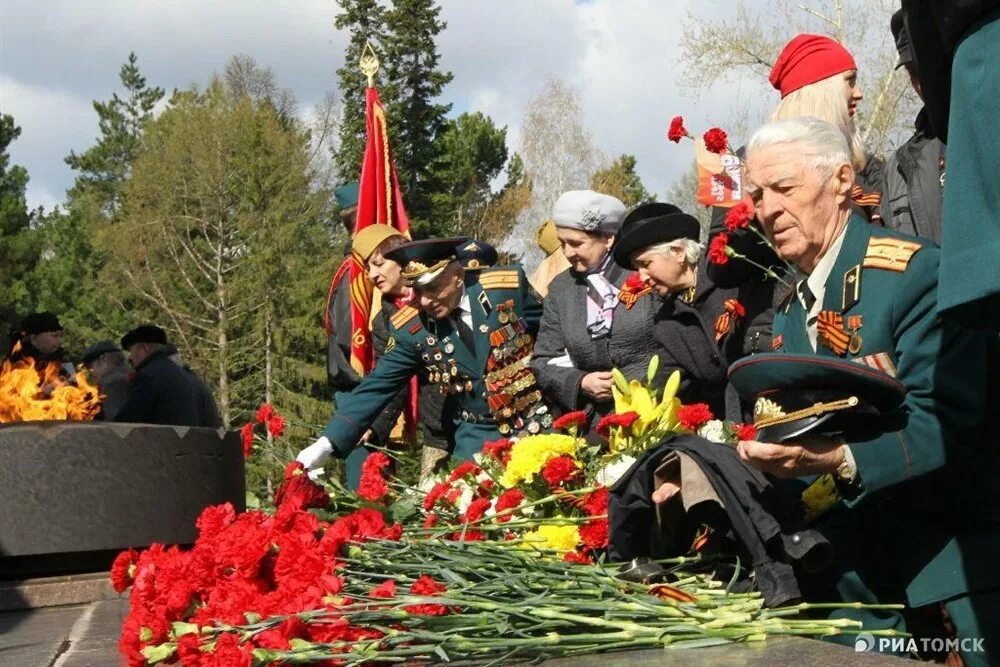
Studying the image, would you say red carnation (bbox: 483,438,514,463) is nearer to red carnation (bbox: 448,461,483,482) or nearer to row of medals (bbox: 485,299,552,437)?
red carnation (bbox: 448,461,483,482)

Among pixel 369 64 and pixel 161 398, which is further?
pixel 369 64

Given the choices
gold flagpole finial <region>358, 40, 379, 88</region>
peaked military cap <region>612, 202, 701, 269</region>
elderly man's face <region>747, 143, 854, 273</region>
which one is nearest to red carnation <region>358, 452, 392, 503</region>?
peaked military cap <region>612, 202, 701, 269</region>

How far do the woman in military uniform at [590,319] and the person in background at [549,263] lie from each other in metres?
1.48

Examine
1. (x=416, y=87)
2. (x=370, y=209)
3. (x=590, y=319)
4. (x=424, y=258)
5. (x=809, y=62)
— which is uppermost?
(x=416, y=87)

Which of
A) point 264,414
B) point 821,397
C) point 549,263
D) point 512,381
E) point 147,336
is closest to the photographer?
point 821,397

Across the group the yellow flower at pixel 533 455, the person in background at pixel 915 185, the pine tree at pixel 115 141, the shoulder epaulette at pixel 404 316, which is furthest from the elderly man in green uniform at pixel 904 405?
the pine tree at pixel 115 141

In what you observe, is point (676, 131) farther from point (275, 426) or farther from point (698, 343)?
point (275, 426)

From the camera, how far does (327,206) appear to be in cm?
3766

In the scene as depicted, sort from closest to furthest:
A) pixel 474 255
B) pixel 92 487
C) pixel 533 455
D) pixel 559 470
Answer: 1. pixel 559 470
2. pixel 533 455
3. pixel 92 487
4. pixel 474 255

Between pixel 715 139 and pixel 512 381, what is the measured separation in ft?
6.65

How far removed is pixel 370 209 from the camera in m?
10.1

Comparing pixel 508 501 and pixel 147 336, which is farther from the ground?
pixel 147 336

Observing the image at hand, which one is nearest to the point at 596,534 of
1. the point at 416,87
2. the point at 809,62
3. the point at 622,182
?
the point at 809,62

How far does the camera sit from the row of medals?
6566 mm
